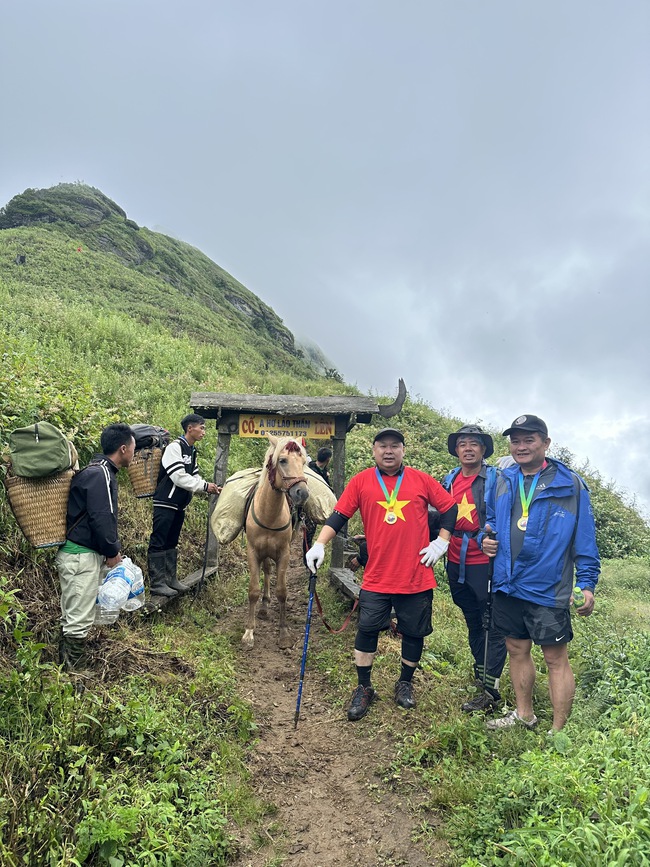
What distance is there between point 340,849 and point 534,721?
6.17 ft

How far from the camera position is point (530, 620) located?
411 centimetres

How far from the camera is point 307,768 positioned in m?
4.32

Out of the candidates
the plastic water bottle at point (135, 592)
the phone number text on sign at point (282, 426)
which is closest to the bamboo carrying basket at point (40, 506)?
the plastic water bottle at point (135, 592)

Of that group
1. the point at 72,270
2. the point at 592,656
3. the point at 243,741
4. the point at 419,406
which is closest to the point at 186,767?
the point at 243,741

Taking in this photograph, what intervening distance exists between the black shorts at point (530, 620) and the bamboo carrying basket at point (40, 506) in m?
→ 3.78

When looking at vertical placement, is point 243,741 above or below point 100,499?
below

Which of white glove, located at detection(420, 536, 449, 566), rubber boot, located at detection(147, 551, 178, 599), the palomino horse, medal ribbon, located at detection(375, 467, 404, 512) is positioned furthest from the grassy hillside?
medal ribbon, located at detection(375, 467, 404, 512)

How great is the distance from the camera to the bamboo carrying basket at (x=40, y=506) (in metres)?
4.12

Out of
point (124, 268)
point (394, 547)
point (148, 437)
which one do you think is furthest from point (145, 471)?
point (124, 268)

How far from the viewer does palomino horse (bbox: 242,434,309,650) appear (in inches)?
243

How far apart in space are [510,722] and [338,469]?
5.29 m

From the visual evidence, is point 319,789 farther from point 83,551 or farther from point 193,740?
point 83,551

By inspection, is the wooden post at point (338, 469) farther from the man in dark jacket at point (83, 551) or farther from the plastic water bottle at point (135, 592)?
the man in dark jacket at point (83, 551)

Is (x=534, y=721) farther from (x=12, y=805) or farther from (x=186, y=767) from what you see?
(x=12, y=805)
